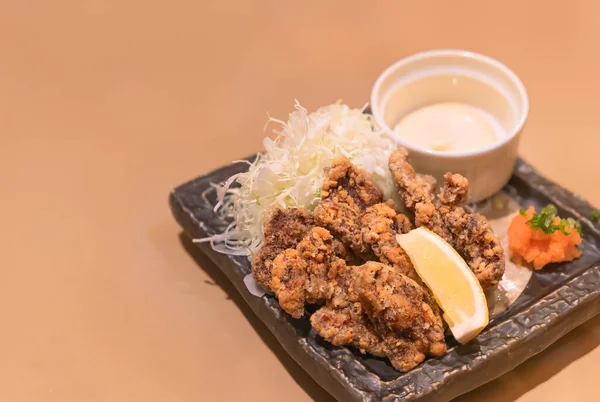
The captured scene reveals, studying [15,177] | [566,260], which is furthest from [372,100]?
[15,177]

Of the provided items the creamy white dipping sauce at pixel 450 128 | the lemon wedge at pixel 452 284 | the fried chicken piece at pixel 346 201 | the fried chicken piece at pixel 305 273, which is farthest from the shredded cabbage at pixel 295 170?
the lemon wedge at pixel 452 284

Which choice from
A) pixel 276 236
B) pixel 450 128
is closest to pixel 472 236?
pixel 276 236

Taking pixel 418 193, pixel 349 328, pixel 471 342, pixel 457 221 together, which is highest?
pixel 418 193

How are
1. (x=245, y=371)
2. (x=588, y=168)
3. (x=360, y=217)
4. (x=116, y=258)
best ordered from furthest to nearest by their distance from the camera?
(x=588, y=168)
(x=116, y=258)
(x=245, y=371)
(x=360, y=217)

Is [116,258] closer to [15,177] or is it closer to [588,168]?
[15,177]

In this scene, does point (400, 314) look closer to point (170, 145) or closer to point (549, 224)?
point (549, 224)

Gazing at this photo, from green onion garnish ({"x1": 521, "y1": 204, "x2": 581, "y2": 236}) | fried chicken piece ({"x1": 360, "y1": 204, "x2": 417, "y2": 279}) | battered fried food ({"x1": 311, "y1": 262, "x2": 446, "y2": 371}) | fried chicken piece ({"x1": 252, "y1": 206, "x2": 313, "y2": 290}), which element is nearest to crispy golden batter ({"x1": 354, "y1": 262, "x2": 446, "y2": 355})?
battered fried food ({"x1": 311, "y1": 262, "x2": 446, "y2": 371})
